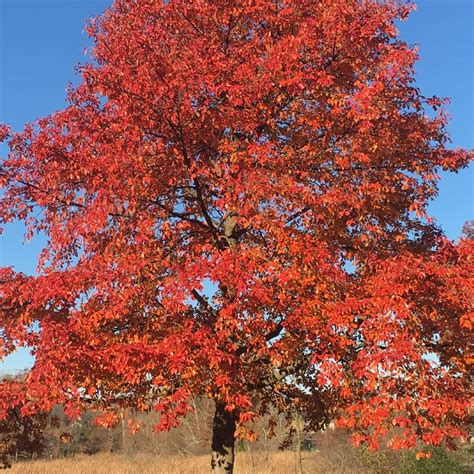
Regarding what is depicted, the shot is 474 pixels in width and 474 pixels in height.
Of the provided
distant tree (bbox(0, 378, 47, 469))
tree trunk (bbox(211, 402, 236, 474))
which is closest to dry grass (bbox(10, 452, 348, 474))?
distant tree (bbox(0, 378, 47, 469))

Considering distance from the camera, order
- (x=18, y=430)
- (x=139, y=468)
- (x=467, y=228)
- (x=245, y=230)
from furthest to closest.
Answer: (x=467, y=228) < (x=139, y=468) < (x=18, y=430) < (x=245, y=230)

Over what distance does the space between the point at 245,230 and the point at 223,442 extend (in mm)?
4238

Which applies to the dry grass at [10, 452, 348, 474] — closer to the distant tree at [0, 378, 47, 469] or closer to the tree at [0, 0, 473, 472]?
the distant tree at [0, 378, 47, 469]

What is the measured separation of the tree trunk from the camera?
397 inches

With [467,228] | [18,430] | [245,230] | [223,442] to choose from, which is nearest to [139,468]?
[18,430]

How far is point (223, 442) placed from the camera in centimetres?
1030

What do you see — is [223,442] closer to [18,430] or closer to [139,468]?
[18,430]

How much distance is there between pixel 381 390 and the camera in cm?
688

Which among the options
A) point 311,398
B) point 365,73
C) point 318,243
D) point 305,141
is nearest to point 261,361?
point 311,398

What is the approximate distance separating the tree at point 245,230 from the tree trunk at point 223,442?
41mm

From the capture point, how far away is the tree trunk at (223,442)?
1009cm

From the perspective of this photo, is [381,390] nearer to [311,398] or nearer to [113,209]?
[311,398]

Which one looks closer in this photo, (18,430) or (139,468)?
(18,430)

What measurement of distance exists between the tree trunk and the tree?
1.6 inches
